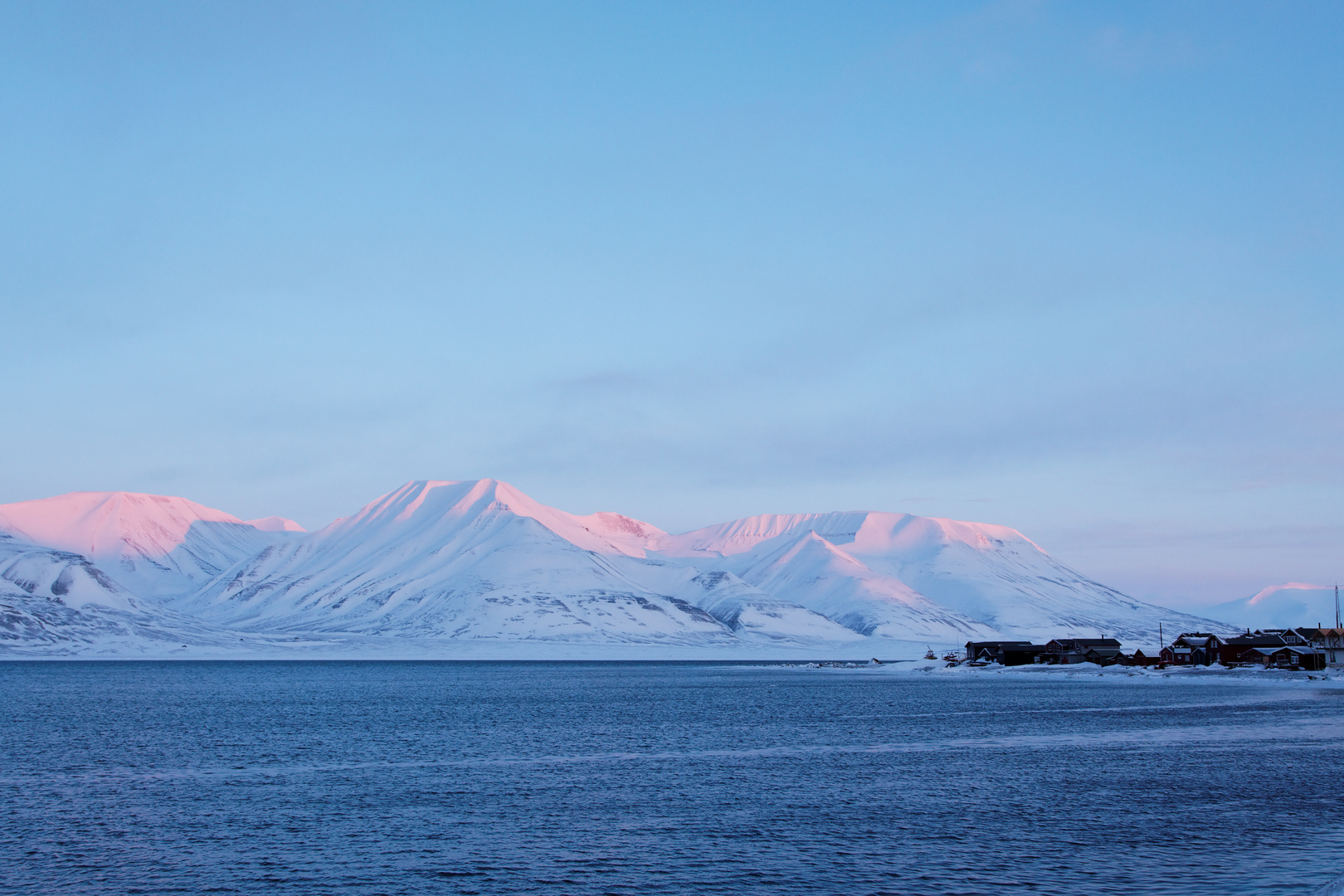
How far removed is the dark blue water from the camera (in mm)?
34875

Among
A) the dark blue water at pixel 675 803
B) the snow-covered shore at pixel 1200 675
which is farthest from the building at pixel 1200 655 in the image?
the dark blue water at pixel 675 803

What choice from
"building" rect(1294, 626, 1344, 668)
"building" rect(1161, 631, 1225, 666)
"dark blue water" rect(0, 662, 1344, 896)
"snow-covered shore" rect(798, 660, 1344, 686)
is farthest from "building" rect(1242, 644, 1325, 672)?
"dark blue water" rect(0, 662, 1344, 896)

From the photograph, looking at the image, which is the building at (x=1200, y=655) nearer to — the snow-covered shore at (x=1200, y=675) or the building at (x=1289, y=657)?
the snow-covered shore at (x=1200, y=675)

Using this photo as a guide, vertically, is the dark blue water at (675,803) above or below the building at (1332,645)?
below

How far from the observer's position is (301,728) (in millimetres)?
88812

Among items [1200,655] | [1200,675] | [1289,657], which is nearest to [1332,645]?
[1289,657]

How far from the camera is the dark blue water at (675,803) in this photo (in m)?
34.9

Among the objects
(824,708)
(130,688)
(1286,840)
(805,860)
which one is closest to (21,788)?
(805,860)

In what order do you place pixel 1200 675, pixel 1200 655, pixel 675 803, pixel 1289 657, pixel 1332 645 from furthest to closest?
pixel 1200 655 → pixel 1289 657 → pixel 1332 645 → pixel 1200 675 → pixel 675 803

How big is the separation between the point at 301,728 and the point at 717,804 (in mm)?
50968

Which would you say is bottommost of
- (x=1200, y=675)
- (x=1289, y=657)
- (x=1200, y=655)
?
(x=1200, y=675)

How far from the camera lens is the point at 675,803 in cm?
4919

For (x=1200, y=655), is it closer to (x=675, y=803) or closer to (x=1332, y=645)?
(x=1332, y=645)

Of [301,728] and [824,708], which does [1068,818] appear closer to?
[301,728]
